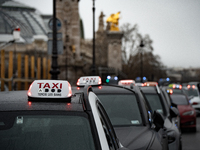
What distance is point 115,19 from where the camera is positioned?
5694cm

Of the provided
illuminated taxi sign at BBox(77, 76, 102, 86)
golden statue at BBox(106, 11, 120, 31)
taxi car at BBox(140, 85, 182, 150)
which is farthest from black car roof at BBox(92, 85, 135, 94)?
golden statue at BBox(106, 11, 120, 31)

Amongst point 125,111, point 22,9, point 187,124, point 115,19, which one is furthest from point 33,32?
point 125,111

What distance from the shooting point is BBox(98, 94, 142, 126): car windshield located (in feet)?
20.7

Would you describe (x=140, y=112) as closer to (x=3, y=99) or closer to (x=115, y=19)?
Result: (x=3, y=99)

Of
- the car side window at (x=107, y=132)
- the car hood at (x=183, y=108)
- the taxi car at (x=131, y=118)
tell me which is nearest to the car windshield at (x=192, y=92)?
the car hood at (x=183, y=108)

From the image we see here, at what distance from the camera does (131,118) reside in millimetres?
6359

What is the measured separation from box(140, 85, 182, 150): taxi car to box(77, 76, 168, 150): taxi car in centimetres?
51

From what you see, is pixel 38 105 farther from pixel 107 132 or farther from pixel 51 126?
Result: pixel 107 132

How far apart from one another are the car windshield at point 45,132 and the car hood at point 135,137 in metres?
1.62

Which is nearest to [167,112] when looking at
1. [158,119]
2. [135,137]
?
[158,119]

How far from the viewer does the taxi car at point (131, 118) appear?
5.18m

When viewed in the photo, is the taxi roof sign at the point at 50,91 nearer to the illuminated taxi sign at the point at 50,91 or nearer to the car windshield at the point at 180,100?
the illuminated taxi sign at the point at 50,91

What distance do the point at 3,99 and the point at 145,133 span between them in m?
2.41

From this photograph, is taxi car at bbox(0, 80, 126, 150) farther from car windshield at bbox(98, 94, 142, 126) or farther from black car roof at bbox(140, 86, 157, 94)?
black car roof at bbox(140, 86, 157, 94)
